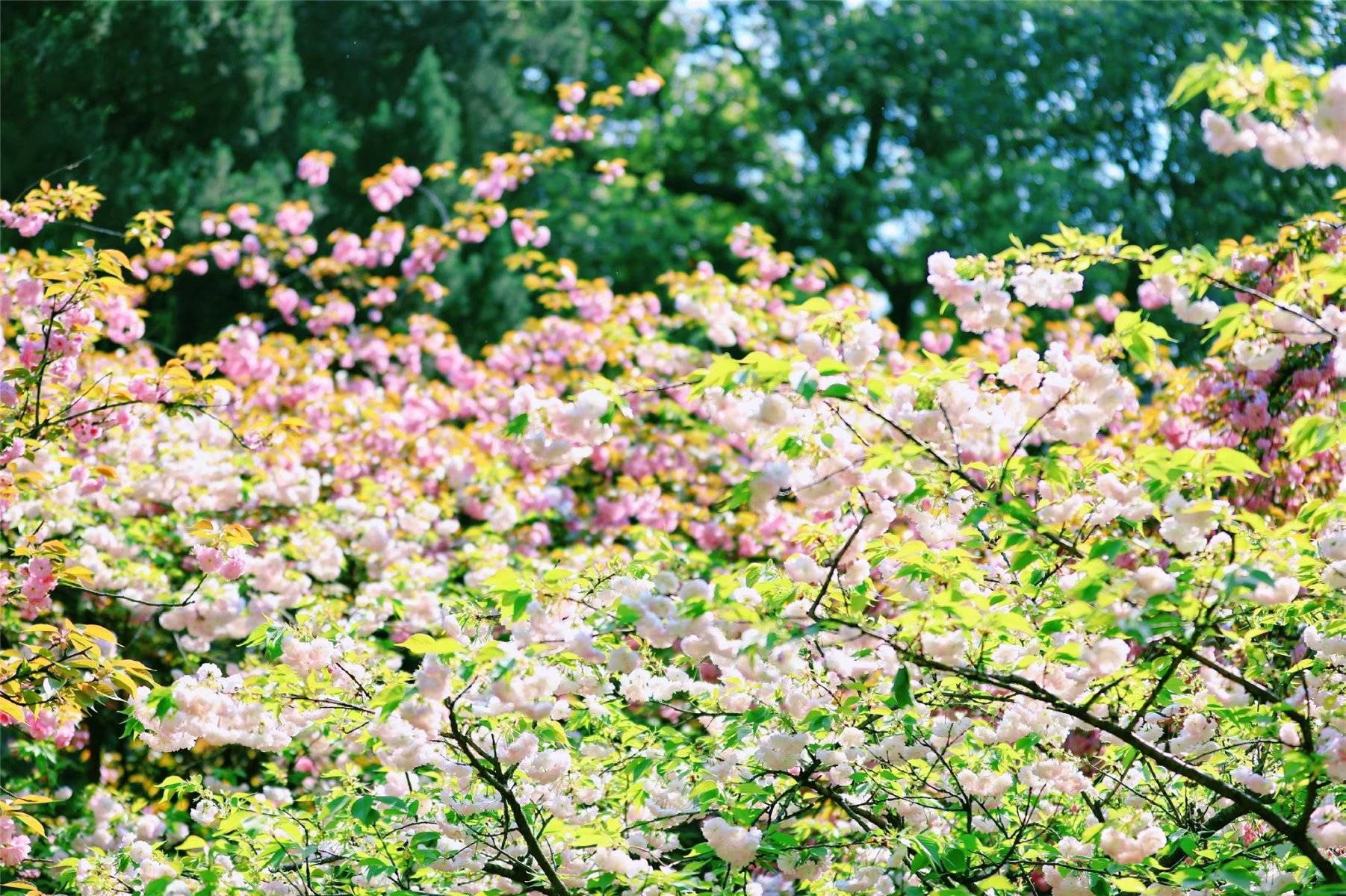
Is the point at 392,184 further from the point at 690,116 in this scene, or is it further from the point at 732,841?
the point at 690,116

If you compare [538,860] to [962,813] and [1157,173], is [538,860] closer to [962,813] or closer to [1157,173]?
[962,813]

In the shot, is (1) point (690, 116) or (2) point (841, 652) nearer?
(2) point (841, 652)

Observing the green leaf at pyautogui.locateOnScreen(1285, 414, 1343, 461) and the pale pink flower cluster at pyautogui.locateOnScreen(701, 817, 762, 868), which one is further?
the pale pink flower cluster at pyautogui.locateOnScreen(701, 817, 762, 868)

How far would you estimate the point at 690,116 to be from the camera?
16.9 m

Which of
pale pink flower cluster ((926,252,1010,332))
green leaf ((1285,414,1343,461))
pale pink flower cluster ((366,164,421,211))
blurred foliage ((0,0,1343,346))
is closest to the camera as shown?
green leaf ((1285,414,1343,461))

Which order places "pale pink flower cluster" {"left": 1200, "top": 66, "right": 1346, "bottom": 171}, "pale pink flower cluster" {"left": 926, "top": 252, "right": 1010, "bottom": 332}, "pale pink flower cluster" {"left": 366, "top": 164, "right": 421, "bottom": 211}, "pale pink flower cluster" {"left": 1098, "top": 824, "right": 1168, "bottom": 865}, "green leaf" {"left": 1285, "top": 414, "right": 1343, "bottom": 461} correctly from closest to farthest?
"pale pink flower cluster" {"left": 1200, "top": 66, "right": 1346, "bottom": 171}
"green leaf" {"left": 1285, "top": 414, "right": 1343, "bottom": 461}
"pale pink flower cluster" {"left": 1098, "top": 824, "right": 1168, "bottom": 865}
"pale pink flower cluster" {"left": 926, "top": 252, "right": 1010, "bottom": 332}
"pale pink flower cluster" {"left": 366, "top": 164, "right": 421, "bottom": 211}

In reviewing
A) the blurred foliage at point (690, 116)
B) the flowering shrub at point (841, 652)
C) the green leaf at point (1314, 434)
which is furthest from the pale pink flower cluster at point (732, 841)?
the blurred foliage at point (690, 116)

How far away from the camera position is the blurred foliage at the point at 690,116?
35.1 ft

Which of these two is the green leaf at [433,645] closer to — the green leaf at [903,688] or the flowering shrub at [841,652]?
the flowering shrub at [841,652]

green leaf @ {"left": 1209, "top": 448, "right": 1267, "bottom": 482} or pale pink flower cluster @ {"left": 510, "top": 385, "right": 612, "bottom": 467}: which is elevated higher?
pale pink flower cluster @ {"left": 510, "top": 385, "right": 612, "bottom": 467}

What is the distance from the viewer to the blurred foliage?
421 inches

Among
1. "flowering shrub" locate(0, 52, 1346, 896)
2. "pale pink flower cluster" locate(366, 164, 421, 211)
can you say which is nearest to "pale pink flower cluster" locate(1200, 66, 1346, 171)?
"flowering shrub" locate(0, 52, 1346, 896)

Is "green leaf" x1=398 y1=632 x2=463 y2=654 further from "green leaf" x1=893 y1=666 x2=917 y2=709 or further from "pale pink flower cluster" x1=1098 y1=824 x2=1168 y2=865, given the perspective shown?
"pale pink flower cluster" x1=1098 y1=824 x2=1168 y2=865

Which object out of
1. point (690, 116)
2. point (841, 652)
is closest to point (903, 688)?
point (841, 652)
